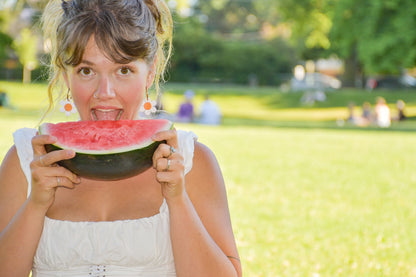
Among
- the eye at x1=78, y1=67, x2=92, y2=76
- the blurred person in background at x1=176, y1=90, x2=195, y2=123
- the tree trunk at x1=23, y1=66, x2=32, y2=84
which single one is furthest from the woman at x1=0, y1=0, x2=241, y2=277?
the tree trunk at x1=23, y1=66, x2=32, y2=84

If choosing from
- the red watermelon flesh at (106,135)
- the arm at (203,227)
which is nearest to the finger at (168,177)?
the arm at (203,227)

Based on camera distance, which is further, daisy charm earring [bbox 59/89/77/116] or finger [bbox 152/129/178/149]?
daisy charm earring [bbox 59/89/77/116]

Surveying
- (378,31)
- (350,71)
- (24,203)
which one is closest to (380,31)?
(378,31)

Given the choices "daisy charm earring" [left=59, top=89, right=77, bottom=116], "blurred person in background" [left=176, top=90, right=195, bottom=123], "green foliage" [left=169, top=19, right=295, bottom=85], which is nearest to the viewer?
"daisy charm earring" [left=59, top=89, right=77, bottom=116]

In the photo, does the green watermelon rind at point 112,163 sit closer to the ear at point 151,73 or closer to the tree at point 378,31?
the ear at point 151,73

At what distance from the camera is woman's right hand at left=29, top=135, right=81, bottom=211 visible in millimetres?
1854

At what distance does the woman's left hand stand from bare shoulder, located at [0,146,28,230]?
2.28 ft

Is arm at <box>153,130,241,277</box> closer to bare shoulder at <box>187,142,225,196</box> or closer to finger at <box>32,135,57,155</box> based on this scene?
bare shoulder at <box>187,142,225,196</box>

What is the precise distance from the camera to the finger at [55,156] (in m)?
1.85

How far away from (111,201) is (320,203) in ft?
17.5

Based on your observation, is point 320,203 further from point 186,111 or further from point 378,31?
point 378,31

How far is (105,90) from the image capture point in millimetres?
2080

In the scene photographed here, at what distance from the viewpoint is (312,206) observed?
7047mm

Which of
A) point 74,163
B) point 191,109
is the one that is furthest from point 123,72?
point 191,109
